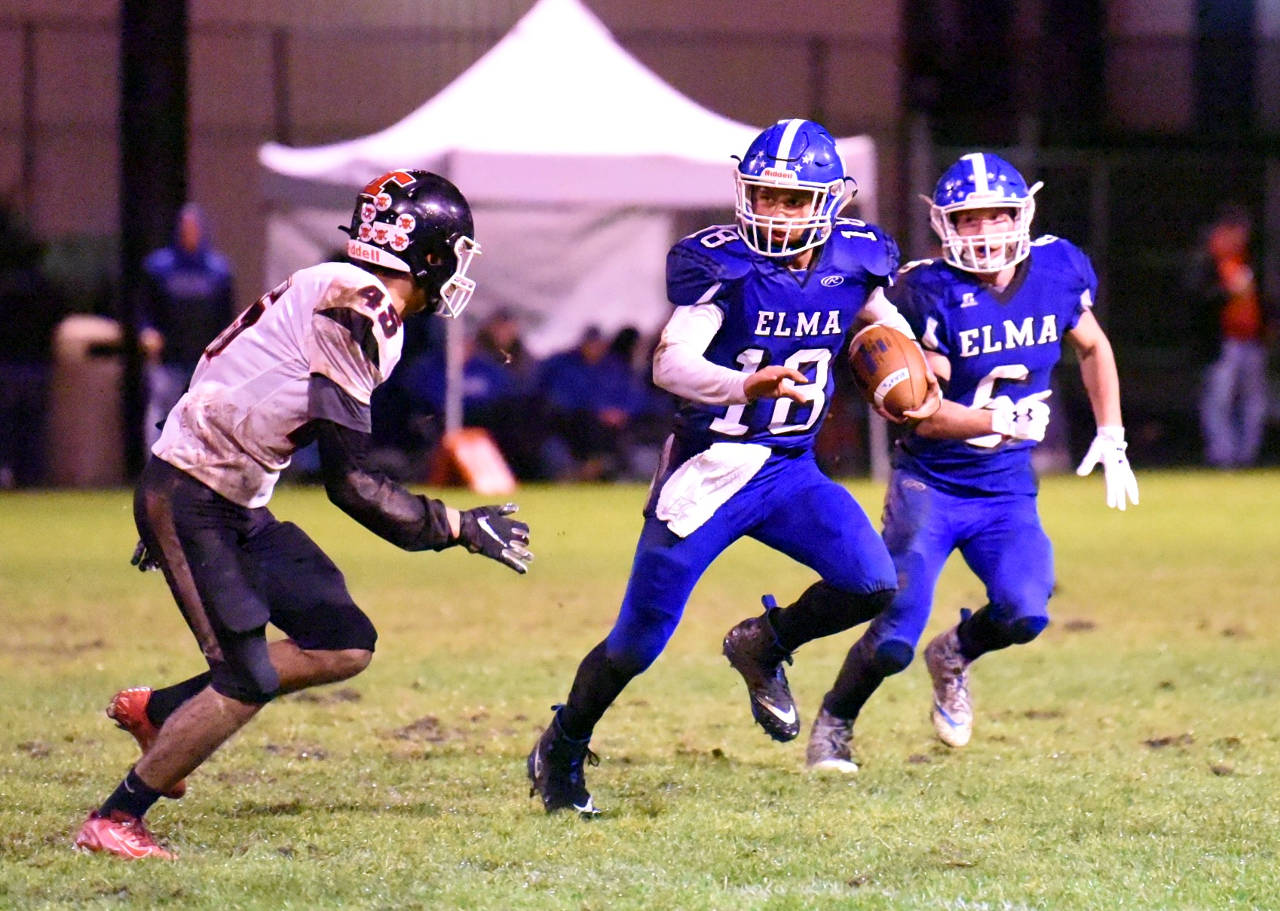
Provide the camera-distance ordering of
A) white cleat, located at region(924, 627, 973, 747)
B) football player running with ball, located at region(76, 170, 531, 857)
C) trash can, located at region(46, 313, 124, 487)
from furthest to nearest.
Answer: trash can, located at region(46, 313, 124, 487) → white cleat, located at region(924, 627, 973, 747) → football player running with ball, located at region(76, 170, 531, 857)

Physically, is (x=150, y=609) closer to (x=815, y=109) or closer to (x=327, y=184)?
(x=327, y=184)

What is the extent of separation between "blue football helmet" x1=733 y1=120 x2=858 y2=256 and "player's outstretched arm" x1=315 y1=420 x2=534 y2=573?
1.09 metres

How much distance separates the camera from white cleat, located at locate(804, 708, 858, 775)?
5953mm

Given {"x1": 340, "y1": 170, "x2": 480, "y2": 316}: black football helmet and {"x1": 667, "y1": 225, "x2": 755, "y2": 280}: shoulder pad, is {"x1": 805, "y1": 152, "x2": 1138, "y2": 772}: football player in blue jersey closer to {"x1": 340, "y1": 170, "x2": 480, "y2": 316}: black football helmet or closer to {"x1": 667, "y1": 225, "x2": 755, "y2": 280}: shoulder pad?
{"x1": 667, "y1": 225, "x2": 755, "y2": 280}: shoulder pad

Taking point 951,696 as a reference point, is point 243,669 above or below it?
above

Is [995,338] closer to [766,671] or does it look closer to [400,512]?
[766,671]

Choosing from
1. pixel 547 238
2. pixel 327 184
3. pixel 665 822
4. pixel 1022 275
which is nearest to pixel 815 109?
pixel 547 238

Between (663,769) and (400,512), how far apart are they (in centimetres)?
161

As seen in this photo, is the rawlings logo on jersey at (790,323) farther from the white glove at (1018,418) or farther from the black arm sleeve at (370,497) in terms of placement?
the black arm sleeve at (370,497)

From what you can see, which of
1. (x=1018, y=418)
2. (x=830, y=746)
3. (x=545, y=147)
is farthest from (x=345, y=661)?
(x=545, y=147)

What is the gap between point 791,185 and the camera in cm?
537

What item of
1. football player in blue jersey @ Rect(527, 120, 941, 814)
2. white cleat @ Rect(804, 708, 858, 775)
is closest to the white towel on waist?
football player in blue jersey @ Rect(527, 120, 941, 814)

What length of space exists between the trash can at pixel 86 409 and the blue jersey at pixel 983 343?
1066 cm

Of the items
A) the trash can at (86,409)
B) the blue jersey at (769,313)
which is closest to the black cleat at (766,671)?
the blue jersey at (769,313)
